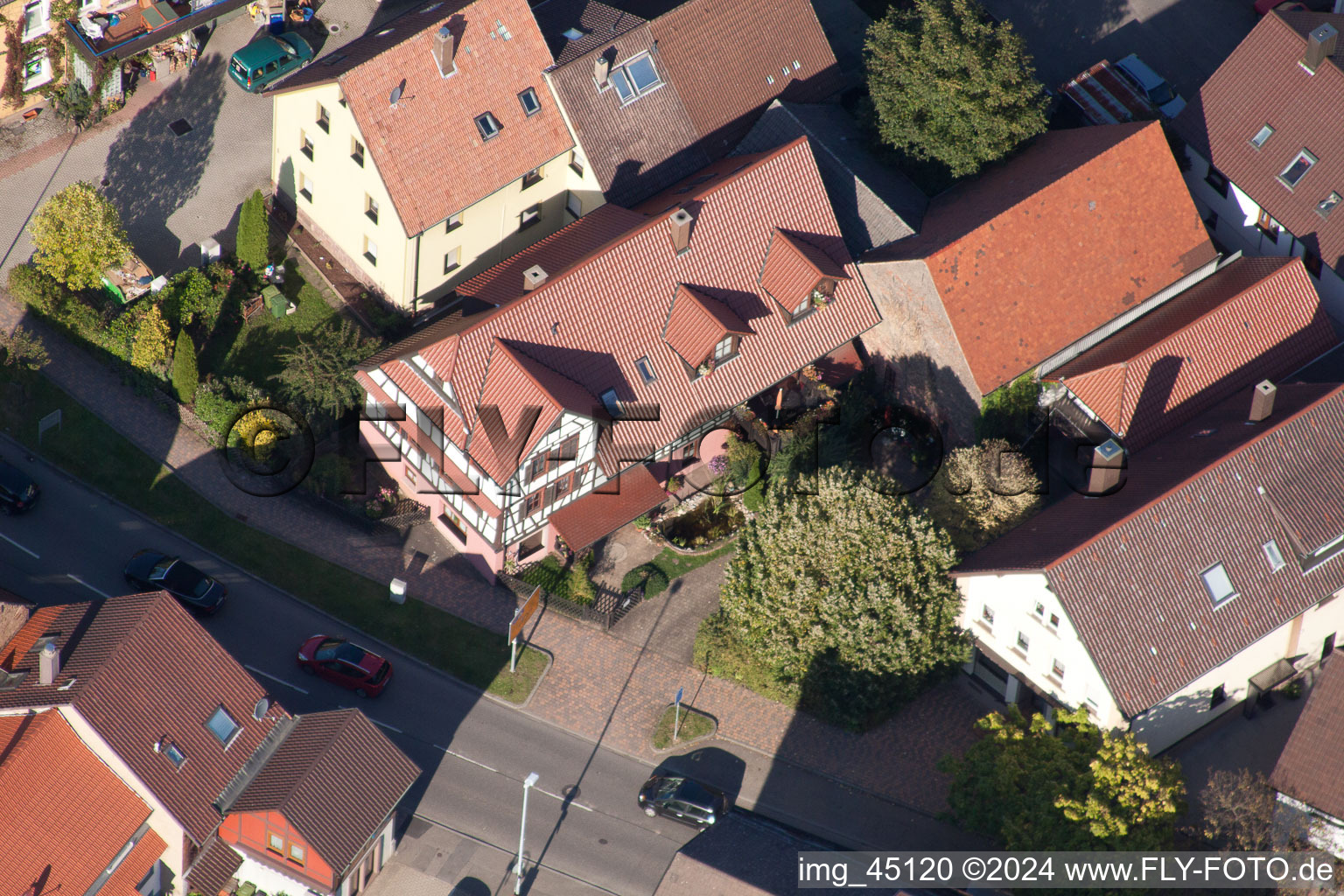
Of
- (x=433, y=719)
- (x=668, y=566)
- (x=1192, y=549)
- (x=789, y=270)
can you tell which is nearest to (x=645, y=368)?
(x=789, y=270)

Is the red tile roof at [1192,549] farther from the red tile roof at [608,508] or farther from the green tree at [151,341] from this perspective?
the green tree at [151,341]

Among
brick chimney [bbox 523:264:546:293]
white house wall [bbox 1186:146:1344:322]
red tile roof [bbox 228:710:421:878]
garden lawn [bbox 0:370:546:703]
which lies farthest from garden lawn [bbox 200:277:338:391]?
white house wall [bbox 1186:146:1344:322]

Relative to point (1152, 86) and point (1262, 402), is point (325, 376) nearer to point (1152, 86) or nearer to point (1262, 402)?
point (1262, 402)

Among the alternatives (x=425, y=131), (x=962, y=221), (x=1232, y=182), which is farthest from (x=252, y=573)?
(x=1232, y=182)

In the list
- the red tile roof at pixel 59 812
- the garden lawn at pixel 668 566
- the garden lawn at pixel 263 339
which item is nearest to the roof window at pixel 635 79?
the garden lawn at pixel 263 339

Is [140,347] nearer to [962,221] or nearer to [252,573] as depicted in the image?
[252,573]

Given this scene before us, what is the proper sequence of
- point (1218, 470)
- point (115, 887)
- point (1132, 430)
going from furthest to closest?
point (1132, 430), point (1218, 470), point (115, 887)

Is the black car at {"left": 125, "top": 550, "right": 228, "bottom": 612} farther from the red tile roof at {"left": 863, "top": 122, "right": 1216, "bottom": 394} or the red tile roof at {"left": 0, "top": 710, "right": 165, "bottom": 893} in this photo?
the red tile roof at {"left": 863, "top": 122, "right": 1216, "bottom": 394}
